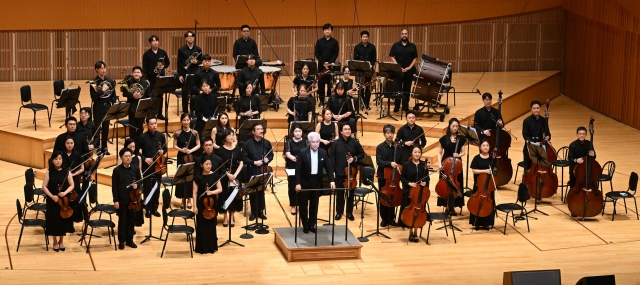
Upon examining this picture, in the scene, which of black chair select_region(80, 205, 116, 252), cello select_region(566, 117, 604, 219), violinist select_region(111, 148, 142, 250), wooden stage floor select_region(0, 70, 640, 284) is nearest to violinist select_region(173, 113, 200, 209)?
wooden stage floor select_region(0, 70, 640, 284)

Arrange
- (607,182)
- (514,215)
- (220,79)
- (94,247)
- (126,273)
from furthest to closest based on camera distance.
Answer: (220,79) < (607,182) < (514,215) < (94,247) < (126,273)

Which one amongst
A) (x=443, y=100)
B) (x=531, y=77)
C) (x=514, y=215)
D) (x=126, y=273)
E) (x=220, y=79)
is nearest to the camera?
(x=126, y=273)

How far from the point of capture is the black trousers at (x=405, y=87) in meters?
13.7

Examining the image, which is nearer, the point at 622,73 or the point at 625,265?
the point at 625,265

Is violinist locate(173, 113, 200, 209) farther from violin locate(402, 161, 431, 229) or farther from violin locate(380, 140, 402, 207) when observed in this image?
violin locate(402, 161, 431, 229)

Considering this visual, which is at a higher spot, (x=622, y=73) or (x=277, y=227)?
(x=622, y=73)

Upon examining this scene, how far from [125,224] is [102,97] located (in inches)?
109

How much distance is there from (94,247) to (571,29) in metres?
10.2

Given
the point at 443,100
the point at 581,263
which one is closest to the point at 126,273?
the point at 581,263

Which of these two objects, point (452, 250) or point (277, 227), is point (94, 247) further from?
point (452, 250)

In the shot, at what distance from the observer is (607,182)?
1229 centimetres

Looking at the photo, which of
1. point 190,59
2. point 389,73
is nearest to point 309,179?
point 389,73

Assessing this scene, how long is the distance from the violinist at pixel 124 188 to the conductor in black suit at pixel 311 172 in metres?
1.51

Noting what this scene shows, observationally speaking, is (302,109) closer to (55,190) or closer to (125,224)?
(125,224)
